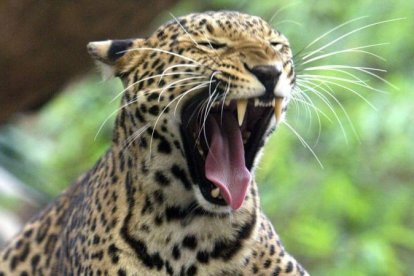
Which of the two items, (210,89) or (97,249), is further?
(97,249)

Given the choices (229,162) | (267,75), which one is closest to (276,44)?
(267,75)

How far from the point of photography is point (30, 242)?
23.2ft

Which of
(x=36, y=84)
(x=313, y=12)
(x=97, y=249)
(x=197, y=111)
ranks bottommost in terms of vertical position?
(x=313, y=12)

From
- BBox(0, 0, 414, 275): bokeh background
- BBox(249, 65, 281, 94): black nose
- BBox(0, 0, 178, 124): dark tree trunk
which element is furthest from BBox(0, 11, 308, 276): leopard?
BBox(0, 0, 414, 275): bokeh background

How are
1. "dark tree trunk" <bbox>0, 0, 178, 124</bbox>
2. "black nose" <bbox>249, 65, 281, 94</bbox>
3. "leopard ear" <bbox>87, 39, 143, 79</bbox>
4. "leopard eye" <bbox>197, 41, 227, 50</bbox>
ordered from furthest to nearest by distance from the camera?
"dark tree trunk" <bbox>0, 0, 178, 124</bbox>, "leopard ear" <bbox>87, 39, 143, 79</bbox>, "leopard eye" <bbox>197, 41, 227, 50</bbox>, "black nose" <bbox>249, 65, 281, 94</bbox>

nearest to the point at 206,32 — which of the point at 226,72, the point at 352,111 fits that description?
the point at 226,72

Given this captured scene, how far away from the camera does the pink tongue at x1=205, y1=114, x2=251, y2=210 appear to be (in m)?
5.69

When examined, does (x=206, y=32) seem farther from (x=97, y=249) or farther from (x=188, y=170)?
(x=97, y=249)

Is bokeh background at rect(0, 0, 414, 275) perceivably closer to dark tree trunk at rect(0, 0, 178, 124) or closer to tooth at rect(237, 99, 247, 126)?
dark tree trunk at rect(0, 0, 178, 124)

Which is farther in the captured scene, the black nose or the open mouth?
the open mouth

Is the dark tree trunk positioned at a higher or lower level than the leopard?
lower

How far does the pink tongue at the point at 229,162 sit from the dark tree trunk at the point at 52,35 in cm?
329

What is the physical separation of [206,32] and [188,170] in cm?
58

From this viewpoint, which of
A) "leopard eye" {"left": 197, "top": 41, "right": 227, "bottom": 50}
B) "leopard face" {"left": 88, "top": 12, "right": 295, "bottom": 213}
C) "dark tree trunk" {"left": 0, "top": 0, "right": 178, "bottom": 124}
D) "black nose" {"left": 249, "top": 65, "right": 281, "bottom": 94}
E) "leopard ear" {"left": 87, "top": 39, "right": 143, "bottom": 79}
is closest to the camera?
"black nose" {"left": 249, "top": 65, "right": 281, "bottom": 94}
